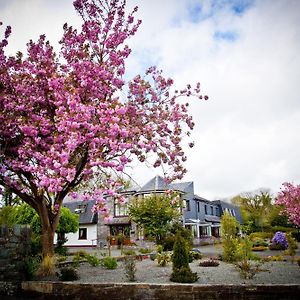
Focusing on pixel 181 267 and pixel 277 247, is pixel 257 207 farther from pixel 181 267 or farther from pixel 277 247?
pixel 181 267

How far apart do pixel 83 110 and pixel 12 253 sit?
5.82 m

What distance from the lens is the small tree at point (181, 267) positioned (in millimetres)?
9477

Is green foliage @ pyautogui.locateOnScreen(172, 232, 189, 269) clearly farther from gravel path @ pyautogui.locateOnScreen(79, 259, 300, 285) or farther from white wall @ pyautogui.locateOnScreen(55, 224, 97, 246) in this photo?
white wall @ pyautogui.locateOnScreen(55, 224, 97, 246)

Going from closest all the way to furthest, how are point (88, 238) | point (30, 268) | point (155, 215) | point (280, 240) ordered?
point (30, 268), point (280, 240), point (155, 215), point (88, 238)

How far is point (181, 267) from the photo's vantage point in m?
9.89

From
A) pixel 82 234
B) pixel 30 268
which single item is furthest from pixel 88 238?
pixel 30 268

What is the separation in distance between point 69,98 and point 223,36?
6282 millimetres

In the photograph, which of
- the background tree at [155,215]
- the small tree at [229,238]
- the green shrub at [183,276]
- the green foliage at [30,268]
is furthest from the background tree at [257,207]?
the green foliage at [30,268]

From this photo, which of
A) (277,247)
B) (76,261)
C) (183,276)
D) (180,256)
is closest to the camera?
(183,276)

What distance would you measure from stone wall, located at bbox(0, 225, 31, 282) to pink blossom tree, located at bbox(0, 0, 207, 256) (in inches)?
33.1

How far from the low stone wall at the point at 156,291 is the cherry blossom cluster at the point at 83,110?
7.70 feet

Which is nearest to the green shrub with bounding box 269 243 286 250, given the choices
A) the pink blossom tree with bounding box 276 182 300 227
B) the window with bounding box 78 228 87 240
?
the pink blossom tree with bounding box 276 182 300 227

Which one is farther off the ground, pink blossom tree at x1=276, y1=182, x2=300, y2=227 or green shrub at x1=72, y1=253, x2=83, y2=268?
pink blossom tree at x1=276, y1=182, x2=300, y2=227

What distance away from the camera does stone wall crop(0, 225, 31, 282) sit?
10.5 metres
